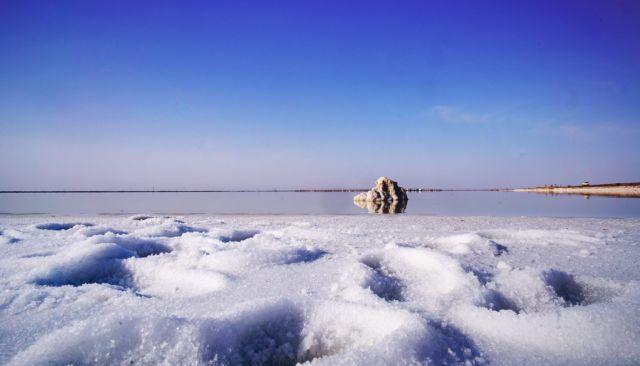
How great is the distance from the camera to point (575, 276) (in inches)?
83.6

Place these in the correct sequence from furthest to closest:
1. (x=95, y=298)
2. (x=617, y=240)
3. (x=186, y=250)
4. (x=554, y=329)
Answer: (x=617, y=240) → (x=186, y=250) → (x=95, y=298) → (x=554, y=329)

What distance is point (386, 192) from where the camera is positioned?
31.4m

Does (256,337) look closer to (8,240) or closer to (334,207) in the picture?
(8,240)

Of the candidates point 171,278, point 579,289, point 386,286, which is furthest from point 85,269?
point 579,289

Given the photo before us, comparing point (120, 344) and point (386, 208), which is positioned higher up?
point (120, 344)

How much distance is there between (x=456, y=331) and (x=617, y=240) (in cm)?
384

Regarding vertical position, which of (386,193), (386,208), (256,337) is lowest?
(386,208)

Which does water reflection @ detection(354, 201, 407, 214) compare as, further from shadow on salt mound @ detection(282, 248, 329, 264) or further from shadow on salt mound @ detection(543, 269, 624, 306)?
shadow on salt mound @ detection(543, 269, 624, 306)

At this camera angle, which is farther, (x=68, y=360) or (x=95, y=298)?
(x=95, y=298)

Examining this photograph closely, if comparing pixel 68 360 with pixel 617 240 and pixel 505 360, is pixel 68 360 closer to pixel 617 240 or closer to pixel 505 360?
pixel 505 360

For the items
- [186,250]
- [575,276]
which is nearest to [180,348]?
[186,250]

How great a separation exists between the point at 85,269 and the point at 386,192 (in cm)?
3001

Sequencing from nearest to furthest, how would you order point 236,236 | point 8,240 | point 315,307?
1. point 315,307
2. point 8,240
3. point 236,236

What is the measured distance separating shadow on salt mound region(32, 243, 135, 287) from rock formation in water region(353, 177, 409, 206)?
28102 mm
